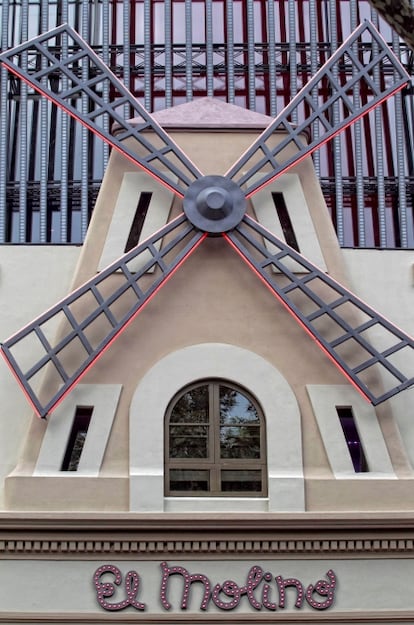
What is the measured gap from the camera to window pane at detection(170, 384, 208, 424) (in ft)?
60.8

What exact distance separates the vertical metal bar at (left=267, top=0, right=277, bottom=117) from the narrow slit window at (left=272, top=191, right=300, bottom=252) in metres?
8.93

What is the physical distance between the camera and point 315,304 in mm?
18875

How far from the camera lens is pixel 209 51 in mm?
28625

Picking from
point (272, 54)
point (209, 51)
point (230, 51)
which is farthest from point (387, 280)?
point (209, 51)

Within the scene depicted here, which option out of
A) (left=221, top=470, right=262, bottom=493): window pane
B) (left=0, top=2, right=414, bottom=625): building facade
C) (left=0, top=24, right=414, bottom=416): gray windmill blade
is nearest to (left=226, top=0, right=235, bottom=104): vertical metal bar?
(left=0, top=2, right=414, bottom=625): building facade

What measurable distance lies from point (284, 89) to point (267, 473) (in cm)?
1274

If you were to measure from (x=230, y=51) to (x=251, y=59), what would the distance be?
49cm

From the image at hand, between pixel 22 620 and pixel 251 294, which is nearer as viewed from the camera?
pixel 22 620

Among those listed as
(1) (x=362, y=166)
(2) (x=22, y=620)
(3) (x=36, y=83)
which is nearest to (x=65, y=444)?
(2) (x=22, y=620)

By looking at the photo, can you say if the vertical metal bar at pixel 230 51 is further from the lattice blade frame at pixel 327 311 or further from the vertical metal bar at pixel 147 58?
the lattice blade frame at pixel 327 311

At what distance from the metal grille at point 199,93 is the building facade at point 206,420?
8.35 m

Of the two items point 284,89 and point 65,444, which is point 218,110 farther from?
point 284,89

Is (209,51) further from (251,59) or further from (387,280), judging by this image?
(387,280)

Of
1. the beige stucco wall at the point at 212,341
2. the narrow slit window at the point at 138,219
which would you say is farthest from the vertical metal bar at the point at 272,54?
the narrow slit window at the point at 138,219
